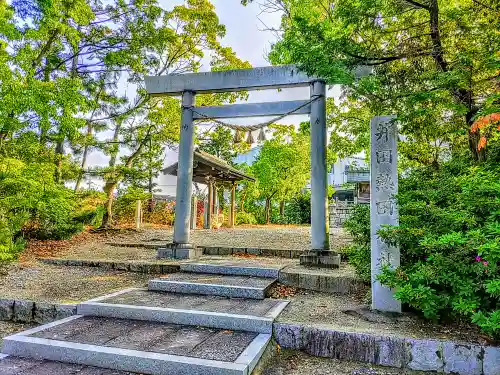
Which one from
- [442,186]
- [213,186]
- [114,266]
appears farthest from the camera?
[213,186]

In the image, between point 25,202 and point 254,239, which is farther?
point 254,239

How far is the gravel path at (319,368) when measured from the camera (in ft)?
7.90

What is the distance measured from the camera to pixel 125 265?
5.37m

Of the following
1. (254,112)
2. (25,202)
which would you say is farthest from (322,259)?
(25,202)

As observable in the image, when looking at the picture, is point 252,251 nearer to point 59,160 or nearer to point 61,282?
point 61,282

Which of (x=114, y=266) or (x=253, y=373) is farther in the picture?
(x=114, y=266)

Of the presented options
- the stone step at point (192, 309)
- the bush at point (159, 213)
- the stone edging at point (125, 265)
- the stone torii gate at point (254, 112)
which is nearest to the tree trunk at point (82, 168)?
the bush at point (159, 213)

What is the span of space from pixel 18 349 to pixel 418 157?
6.86 metres

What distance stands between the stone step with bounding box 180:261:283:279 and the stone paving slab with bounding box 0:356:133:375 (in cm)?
252

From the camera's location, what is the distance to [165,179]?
17797mm

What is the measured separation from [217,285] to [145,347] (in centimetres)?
156

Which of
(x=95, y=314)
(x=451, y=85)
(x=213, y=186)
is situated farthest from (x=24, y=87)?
(x=213, y=186)

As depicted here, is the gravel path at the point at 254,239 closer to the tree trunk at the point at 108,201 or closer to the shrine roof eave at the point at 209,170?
the tree trunk at the point at 108,201

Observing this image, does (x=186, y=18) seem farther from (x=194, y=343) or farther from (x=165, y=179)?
(x=194, y=343)
